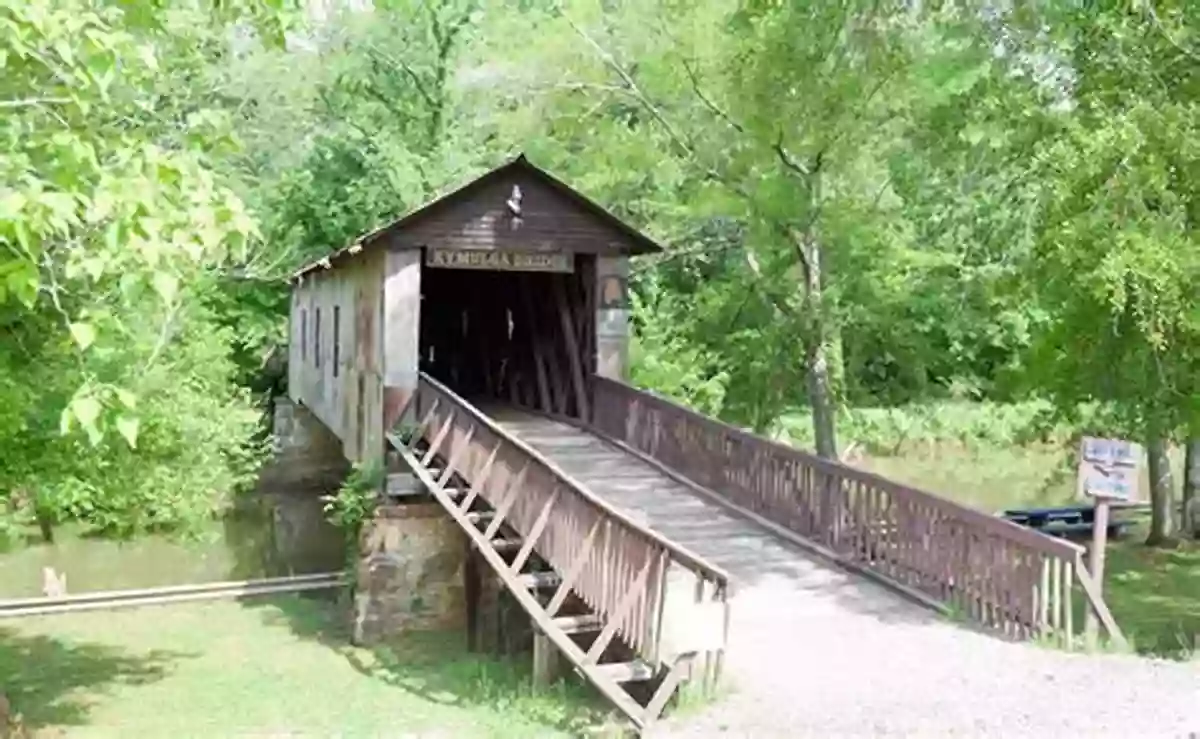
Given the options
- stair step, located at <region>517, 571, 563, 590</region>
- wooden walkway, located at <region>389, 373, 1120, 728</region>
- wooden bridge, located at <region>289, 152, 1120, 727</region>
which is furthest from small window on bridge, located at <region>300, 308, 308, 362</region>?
stair step, located at <region>517, 571, 563, 590</region>

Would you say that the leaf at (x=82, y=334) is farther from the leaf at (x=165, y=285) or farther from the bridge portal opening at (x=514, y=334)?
the bridge portal opening at (x=514, y=334)

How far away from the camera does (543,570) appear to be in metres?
11.2

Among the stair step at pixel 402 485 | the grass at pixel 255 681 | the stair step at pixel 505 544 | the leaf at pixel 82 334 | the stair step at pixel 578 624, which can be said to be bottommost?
the grass at pixel 255 681

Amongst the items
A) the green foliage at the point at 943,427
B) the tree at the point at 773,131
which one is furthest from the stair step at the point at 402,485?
the green foliage at the point at 943,427

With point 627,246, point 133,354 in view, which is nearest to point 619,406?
point 627,246

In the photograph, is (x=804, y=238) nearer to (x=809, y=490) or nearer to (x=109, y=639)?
(x=809, y=490)

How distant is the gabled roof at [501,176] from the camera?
544 inches

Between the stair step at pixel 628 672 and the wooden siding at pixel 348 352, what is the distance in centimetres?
695

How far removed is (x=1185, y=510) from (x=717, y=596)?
43.1ft

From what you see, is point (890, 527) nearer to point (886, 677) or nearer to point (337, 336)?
A: point (886, 677)

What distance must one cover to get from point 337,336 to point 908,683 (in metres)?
13.1

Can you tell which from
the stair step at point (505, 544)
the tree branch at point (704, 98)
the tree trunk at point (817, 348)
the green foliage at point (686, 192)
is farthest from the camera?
the tree branch at point (704, 98)

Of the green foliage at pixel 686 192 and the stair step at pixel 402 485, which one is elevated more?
the green foliage at pixel 686 192

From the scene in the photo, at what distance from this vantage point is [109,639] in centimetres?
1402
